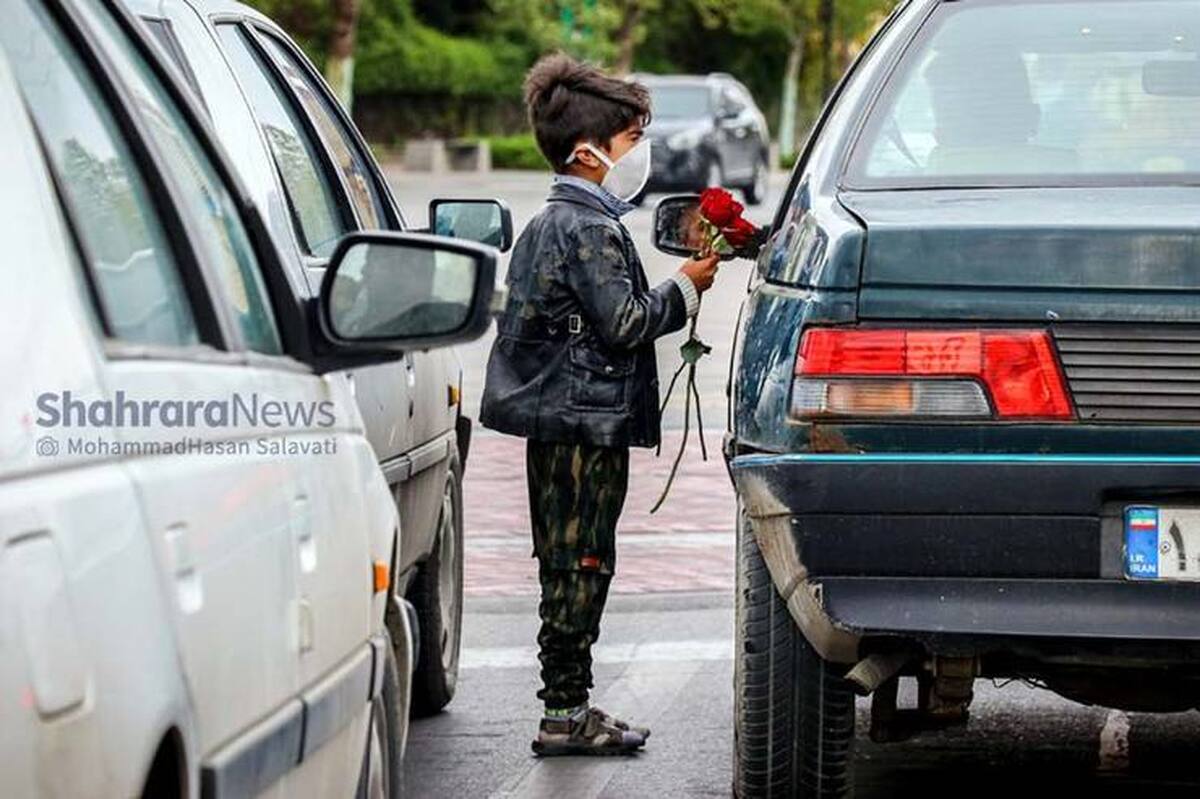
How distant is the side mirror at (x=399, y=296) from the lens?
4.24 metres

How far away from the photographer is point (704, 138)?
41.7 m

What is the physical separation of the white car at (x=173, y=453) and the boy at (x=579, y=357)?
203cm

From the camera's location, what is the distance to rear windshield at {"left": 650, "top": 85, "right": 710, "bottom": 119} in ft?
139

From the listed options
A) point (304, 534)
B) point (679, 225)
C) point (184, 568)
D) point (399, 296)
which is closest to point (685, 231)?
point (679, 225)

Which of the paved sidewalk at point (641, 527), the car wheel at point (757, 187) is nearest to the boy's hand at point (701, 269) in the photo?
the paved sidewalk at point (641, 527)

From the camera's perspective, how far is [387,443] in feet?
21.1

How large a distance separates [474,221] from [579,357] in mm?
806

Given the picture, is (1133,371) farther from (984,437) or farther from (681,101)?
(681,101)

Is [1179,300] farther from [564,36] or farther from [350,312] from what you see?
[564,36]

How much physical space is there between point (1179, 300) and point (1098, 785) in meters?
1.88

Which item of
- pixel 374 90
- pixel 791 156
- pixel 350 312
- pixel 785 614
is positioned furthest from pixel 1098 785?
pixel 791 156

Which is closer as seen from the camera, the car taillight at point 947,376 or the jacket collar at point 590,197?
the car taillight at point 947,376

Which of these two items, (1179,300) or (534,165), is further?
(534,165)

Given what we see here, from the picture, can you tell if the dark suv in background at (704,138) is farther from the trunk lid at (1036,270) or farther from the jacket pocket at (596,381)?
the trunk lid at (1036,270)
